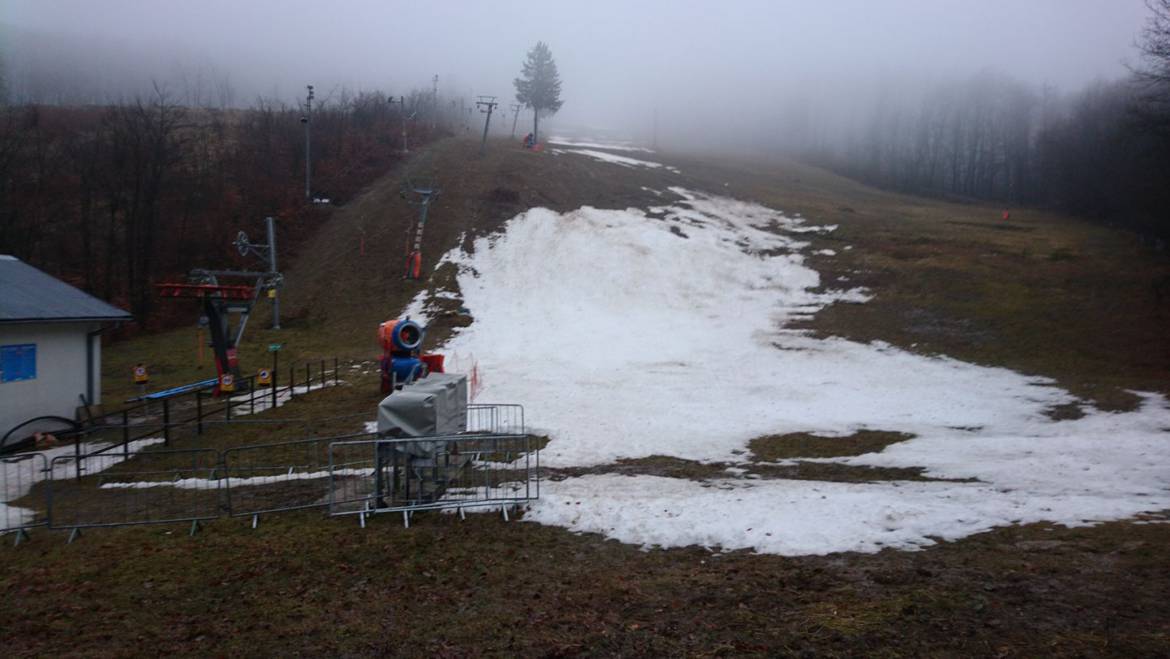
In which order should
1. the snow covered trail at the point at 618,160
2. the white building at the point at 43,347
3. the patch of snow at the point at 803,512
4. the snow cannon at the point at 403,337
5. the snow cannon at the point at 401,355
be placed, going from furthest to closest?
the snow covered trail at the point at 618,160 → the snow cannon at the point at 403,337 → the snow cannon at the point at 401,355 → the white building at the point at 43,347 → the patch of snow at the point at 803,512

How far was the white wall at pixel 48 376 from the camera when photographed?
55.6 feet

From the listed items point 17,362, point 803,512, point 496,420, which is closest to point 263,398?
point 17,362

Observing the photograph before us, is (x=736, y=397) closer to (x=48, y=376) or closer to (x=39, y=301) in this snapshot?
(x=48, y=376)

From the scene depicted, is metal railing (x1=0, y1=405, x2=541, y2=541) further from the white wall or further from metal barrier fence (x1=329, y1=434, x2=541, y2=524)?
the white wall

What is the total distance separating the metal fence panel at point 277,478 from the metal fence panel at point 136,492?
38 centimetres

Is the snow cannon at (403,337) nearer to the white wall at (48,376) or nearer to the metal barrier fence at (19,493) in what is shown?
the white wall at (48,376)

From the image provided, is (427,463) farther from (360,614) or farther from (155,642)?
(155,642)

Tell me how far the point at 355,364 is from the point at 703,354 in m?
13.9

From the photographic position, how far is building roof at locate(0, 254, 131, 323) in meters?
17.4

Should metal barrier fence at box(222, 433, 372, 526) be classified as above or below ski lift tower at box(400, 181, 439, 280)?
below

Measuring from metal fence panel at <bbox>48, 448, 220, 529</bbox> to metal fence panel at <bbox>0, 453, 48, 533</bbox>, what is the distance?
0.28m

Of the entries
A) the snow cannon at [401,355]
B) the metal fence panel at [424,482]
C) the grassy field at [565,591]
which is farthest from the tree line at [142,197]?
the metal fence panel at [424,482]

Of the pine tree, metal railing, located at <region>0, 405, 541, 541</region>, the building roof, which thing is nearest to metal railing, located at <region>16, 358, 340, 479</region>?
metal railing, located at <region>0, 405, 541, 541</region>

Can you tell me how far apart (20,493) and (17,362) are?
19.9 ft
